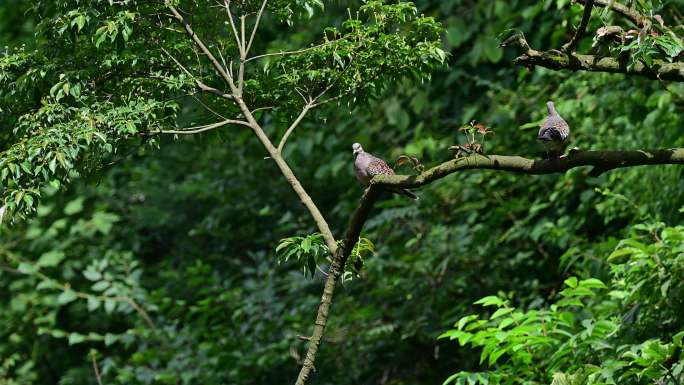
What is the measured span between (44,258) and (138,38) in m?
5.70

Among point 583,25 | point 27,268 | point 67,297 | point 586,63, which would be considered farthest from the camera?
point 27,268

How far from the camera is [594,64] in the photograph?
3.33 metres

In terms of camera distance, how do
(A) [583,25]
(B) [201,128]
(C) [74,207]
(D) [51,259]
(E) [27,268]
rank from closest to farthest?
(A) [583,25] < (B) [201,128] < (E) [27,268] < (D) [51,259] < (C) [74,207]

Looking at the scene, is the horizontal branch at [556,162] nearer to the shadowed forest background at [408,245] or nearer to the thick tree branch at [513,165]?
the thick tree branch at [513,165]

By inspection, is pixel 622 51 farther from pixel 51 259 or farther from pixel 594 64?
pixel 51 259

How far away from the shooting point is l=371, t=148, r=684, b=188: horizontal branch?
10.2 ft

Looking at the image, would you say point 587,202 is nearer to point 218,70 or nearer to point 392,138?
point 392,138

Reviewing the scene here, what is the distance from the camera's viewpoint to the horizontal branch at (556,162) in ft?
10.2

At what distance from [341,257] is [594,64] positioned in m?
1.03

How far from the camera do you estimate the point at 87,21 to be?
3.42 metres

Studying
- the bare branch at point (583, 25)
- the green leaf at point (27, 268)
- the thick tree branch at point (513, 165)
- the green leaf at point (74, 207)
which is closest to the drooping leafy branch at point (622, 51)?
the bare branch at point (583, 25)

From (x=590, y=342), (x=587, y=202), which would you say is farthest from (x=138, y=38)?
(x=587, y=202)

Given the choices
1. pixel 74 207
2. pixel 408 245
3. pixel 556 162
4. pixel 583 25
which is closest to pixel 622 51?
pixel 583 25

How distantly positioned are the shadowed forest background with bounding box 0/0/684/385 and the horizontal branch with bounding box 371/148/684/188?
0.93 m
